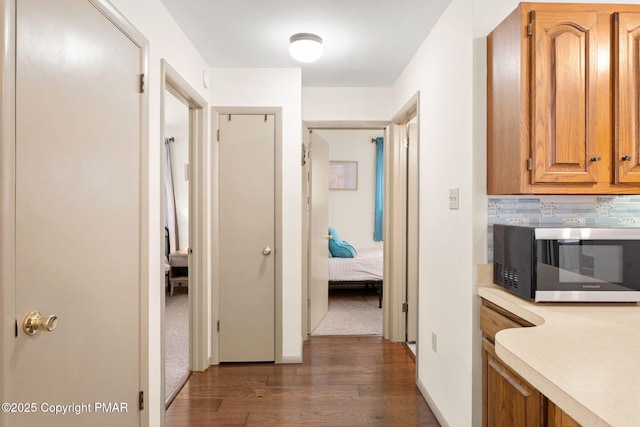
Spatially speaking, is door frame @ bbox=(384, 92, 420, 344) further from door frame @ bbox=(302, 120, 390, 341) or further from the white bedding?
the white bedding

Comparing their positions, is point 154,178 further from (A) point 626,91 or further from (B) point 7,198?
(A) point 626,91

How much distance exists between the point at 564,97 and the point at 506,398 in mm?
Answer: 1274

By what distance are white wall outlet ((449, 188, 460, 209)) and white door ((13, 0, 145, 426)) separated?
164 cm

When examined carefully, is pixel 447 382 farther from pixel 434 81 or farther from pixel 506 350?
pixel 434 81

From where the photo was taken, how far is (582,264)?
146cm

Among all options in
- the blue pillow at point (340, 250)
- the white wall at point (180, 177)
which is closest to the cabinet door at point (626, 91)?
the blue pillow at point (340, 250)

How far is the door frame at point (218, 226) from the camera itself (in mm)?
2967

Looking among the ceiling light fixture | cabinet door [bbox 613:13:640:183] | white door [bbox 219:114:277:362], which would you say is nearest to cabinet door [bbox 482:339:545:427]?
cabinet door [bbox 613:13:640:183]

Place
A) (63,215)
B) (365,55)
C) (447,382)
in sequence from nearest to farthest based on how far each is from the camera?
1. (63,215)
2. (447,382)
3. (365,55)

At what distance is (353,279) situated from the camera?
4562 millimetres

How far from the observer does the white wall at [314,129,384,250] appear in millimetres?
6176

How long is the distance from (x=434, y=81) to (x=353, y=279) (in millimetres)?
2857

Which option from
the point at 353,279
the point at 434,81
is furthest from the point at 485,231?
the point at 353,279

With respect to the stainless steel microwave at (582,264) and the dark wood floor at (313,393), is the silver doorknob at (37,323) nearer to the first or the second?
the dark wood floor at (313,393)
